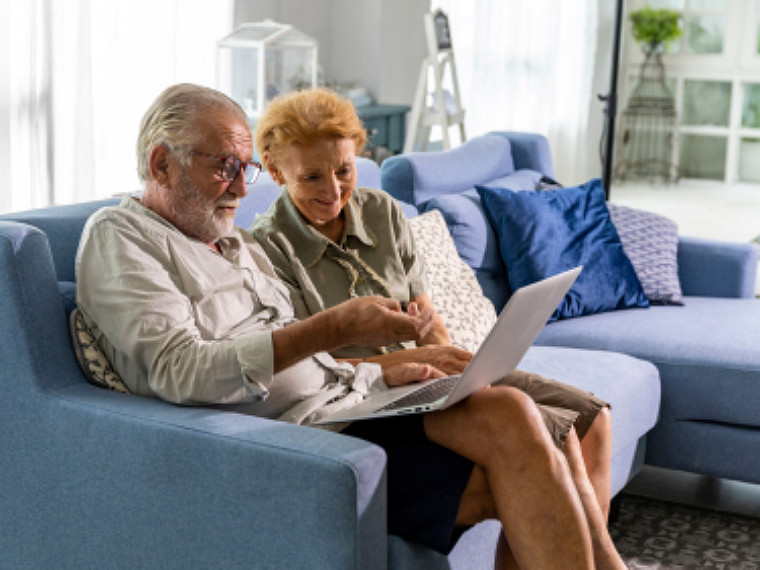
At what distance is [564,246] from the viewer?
2971mm

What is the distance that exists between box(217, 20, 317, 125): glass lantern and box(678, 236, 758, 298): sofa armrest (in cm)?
166

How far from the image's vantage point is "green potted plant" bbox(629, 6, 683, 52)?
593 centimetres

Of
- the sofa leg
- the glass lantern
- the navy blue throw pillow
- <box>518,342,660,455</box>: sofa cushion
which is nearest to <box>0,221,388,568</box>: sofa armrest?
<box>518,342,660,455</box>: sofa cushion

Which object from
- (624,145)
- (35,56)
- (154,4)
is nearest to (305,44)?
(154,4)

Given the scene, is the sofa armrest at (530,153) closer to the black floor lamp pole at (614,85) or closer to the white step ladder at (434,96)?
the white step ladder at (434,96)

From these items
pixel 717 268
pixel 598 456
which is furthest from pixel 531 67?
pixel 598 456

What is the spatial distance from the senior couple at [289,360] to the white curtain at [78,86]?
1.72 meters

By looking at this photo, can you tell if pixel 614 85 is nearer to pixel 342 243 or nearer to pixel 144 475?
pixel 342 243

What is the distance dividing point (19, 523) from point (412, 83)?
168 inches

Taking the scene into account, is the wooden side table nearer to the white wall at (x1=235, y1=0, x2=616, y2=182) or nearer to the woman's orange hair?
the white wall at (x1=235, y1=0, x2=616, y2=182)

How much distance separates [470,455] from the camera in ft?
5.24

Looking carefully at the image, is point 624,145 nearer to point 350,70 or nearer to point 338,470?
point 350,70

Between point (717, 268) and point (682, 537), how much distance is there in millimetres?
1078

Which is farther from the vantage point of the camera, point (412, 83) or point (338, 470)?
point (412, 83)
